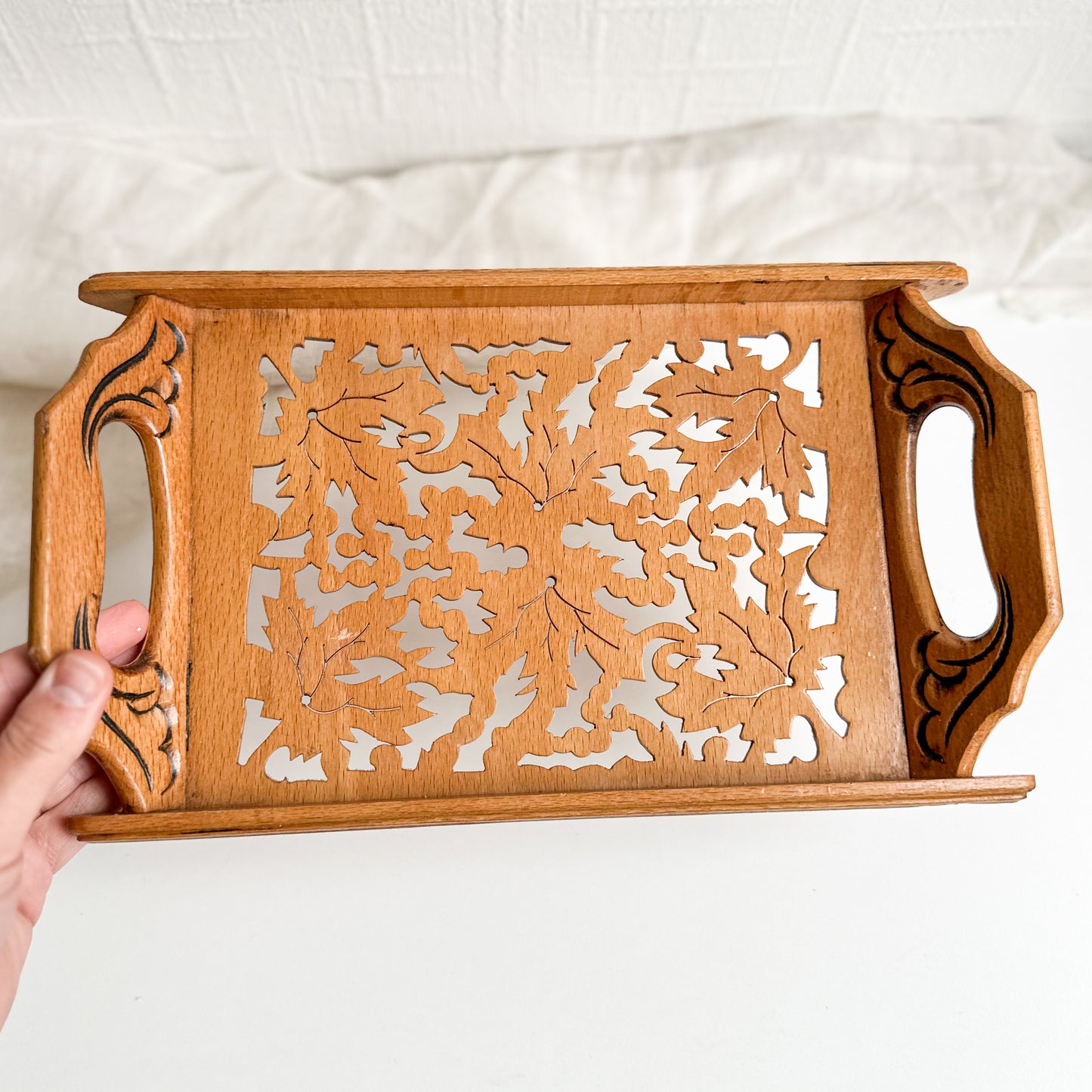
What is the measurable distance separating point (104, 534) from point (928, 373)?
64cm

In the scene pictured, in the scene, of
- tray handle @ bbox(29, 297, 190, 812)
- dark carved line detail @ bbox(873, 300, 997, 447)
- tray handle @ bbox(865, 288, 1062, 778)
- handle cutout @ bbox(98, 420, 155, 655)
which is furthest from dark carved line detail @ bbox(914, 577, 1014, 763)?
handle cutout @ bbox(98, 420, 155, 655)

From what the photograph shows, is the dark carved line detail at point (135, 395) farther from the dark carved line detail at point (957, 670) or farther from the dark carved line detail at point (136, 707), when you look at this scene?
the dark carved line detail at point (957, 670)


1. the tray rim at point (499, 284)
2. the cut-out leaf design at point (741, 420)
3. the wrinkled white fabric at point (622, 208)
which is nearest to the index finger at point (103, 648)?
the tray rim at point (499, 284)

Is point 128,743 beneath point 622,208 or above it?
beneath

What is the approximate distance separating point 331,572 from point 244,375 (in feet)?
0.59

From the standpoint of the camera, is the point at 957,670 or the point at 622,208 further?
the point at 622,208

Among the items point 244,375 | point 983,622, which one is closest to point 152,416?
point 244,375

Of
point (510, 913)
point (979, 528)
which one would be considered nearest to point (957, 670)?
point (979, 528)

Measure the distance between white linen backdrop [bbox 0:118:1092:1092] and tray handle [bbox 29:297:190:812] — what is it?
0.20 metres

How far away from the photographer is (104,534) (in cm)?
66

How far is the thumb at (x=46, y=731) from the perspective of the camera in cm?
58

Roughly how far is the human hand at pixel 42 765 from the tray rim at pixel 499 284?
27 centimetres

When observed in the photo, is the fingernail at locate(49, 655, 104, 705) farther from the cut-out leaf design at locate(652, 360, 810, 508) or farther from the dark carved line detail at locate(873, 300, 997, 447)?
the dark carved line detail at locate(873, 300, 997, 447)

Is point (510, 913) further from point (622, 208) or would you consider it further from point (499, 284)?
point (622, 208)
